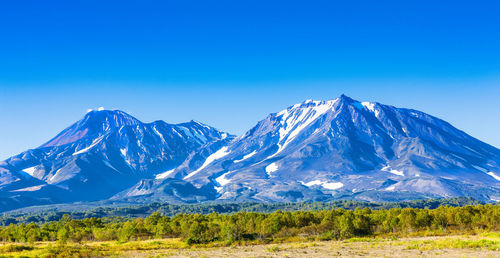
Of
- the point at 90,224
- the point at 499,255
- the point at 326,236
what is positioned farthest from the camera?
the point at 90,224

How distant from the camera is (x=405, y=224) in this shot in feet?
392

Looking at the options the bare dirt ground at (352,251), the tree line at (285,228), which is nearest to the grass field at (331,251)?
the bare dirt ground at (352,251)

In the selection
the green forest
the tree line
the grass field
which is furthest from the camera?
the tree line

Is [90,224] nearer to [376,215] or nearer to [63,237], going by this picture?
[63,237]

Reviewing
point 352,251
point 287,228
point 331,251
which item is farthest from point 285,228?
point 352,251

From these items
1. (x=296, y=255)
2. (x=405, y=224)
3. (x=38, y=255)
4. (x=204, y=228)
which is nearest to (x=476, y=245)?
(x=296, y=255)

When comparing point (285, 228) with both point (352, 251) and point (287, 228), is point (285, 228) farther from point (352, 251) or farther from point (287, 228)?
point (352, 251)

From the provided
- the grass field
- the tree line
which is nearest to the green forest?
the tree line

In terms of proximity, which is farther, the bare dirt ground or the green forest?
the green forest

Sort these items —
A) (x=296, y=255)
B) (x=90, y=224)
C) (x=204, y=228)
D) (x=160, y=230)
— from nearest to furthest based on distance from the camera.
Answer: (x=296, y=255) < (x=204, y=228) < (x=160, y=230) < (x=90, y=224)

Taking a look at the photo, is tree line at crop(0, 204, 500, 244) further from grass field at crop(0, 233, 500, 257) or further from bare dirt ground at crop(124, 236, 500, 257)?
bare dirt ground at crop(124, 236, 500, 257)

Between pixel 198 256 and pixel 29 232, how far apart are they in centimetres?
7106

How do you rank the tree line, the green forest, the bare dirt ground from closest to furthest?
1. the bare dirt ground
2. the green forest
3. the tree line

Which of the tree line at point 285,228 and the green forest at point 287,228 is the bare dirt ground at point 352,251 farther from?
the tree line at point 285,228
